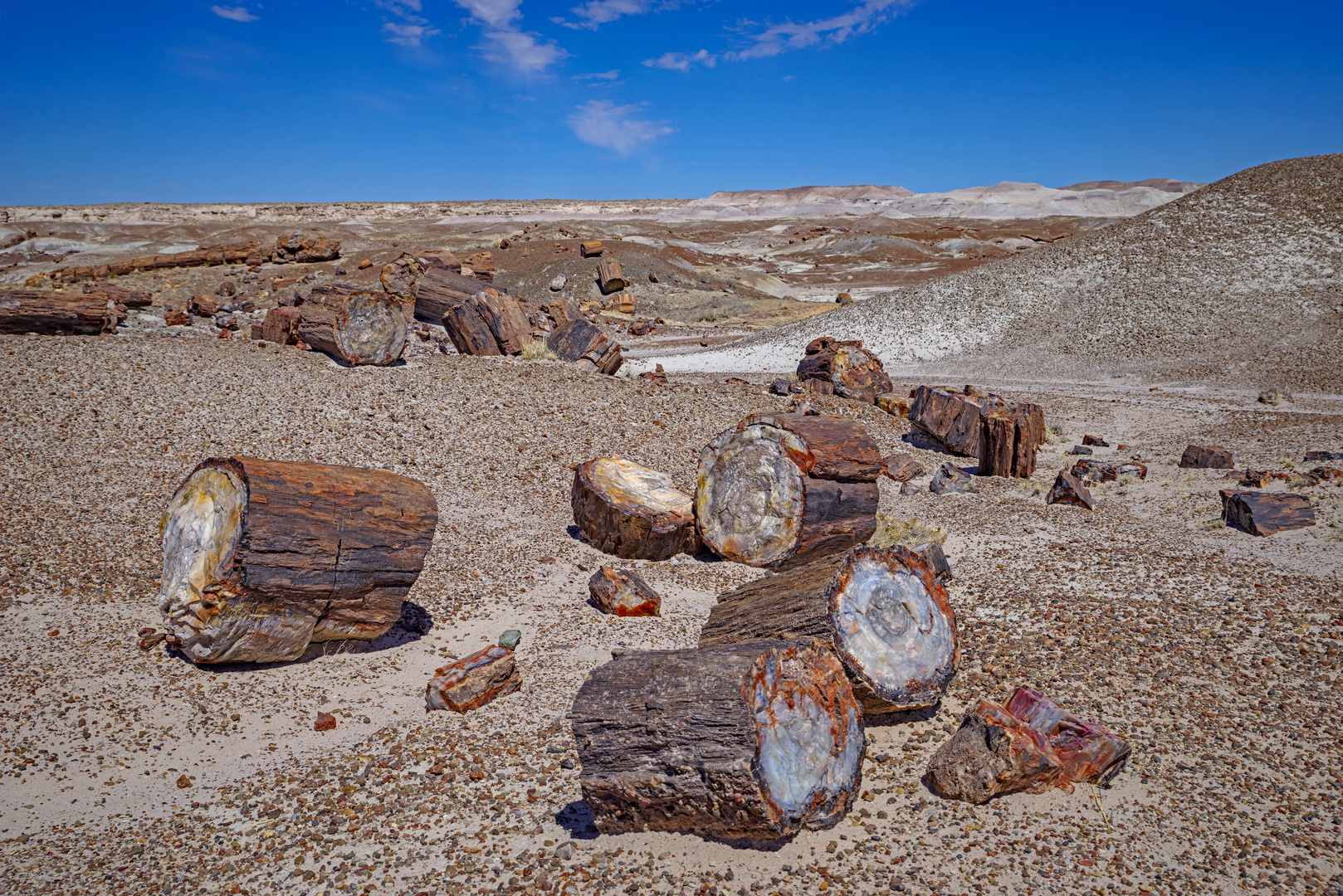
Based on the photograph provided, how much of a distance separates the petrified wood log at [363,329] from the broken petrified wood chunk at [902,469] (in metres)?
6.73

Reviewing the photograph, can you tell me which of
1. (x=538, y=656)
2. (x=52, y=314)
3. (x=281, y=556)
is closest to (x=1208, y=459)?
(x=538, y=656)

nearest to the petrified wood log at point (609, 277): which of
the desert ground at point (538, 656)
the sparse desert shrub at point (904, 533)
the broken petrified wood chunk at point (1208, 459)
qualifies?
the desert ground at point (538, 656)

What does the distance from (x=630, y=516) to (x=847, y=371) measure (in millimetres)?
7276

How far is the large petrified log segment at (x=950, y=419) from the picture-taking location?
1057cm

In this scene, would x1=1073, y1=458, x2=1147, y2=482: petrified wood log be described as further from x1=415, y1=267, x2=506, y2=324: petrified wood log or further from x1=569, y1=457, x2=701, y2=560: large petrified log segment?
x1=415, y1=267, x2=506, y2=324: petrified wood log

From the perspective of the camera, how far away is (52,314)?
32.8ft

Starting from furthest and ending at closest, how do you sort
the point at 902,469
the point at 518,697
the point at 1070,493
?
the point at 902,469
the point at 1070,493
the point at 518,697

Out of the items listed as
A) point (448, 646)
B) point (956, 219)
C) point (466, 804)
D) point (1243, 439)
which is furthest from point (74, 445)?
point (956, 219)

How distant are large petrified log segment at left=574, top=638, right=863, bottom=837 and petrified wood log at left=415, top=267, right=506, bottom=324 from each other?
11.0m

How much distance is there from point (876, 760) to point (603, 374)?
28.9ft

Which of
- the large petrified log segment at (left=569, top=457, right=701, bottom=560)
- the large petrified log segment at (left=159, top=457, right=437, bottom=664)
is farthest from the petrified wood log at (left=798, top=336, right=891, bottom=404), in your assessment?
the large petrified log segment at (left=159, top=457, right=437, bottom=664)

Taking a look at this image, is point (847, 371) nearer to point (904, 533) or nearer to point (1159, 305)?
point (904, 533)

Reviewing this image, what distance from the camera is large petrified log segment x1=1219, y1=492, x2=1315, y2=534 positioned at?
22.9ft

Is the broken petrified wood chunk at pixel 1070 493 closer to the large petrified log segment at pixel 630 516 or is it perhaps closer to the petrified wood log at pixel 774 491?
the petrified wood log at pixel 774 491
